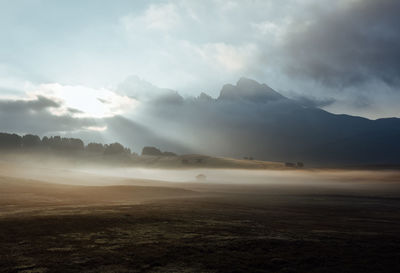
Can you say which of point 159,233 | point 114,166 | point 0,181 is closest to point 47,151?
point 114,166

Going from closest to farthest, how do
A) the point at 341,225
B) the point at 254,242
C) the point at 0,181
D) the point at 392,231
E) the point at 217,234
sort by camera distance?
1. the point at 254,242
2. the point at 217,234
3. the point at 392,231
4. the point at 341,225
5. the point at 0,181

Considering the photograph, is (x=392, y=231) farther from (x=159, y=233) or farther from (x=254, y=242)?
(x=159, y=233)

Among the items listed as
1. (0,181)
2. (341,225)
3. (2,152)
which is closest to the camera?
(341,225)

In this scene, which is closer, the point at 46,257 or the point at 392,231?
the point at 46,257

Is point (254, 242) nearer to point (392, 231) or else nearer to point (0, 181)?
point (392, 231)

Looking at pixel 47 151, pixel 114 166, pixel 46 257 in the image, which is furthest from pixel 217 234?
pixel 47 151

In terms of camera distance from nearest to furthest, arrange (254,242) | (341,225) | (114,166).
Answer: (254,242), (341,225), (114,166)

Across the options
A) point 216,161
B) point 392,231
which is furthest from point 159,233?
point 216,161

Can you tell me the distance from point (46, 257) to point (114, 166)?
179001mm

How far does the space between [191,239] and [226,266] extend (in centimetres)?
252

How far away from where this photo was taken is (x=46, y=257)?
7.07 meters

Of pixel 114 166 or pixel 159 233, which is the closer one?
pixel 159 233

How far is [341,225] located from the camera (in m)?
12.4

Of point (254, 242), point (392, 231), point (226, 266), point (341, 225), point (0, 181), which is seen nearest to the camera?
point (226, 266)
